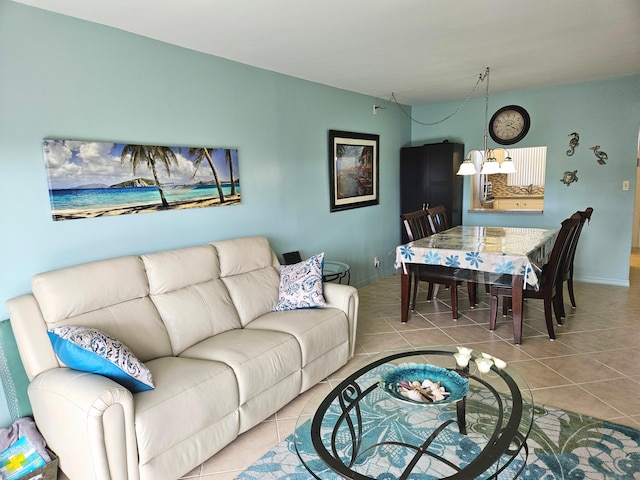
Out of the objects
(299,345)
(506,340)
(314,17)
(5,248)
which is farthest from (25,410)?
(506,340)

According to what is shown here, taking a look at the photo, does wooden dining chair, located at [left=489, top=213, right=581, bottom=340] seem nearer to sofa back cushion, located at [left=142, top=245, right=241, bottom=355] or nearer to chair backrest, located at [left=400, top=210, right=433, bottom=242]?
chair backrest, located at [left=400, top=210, right=433, bottom=242]

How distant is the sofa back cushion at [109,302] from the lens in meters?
2.09

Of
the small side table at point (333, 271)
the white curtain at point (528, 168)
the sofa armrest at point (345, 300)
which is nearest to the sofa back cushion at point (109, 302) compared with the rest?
the sofa armrest at point (345, 300)

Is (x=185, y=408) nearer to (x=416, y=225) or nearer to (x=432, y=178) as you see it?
(x=416, y=225)

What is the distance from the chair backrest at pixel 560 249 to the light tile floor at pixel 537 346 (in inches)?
20.9

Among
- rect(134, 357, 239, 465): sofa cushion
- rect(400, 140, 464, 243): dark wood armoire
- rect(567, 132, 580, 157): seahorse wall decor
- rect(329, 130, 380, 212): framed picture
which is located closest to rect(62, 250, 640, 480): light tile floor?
rect(134, 357, 239, 465): sofa cushion

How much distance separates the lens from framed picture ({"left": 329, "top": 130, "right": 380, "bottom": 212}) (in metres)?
4.55

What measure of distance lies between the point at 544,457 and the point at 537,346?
141 cm

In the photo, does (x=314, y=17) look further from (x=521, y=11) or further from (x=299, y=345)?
(x=299, y=345)

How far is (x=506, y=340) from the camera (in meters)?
3.35

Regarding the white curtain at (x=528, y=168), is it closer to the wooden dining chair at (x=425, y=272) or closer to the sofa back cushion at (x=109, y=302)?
the wooden dining chair at (x=425, y=272)

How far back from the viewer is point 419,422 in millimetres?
1876

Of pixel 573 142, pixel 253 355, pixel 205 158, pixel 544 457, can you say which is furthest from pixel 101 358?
pixel 573 142

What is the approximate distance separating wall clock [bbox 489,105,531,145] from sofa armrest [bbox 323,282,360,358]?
3495 millimetres
